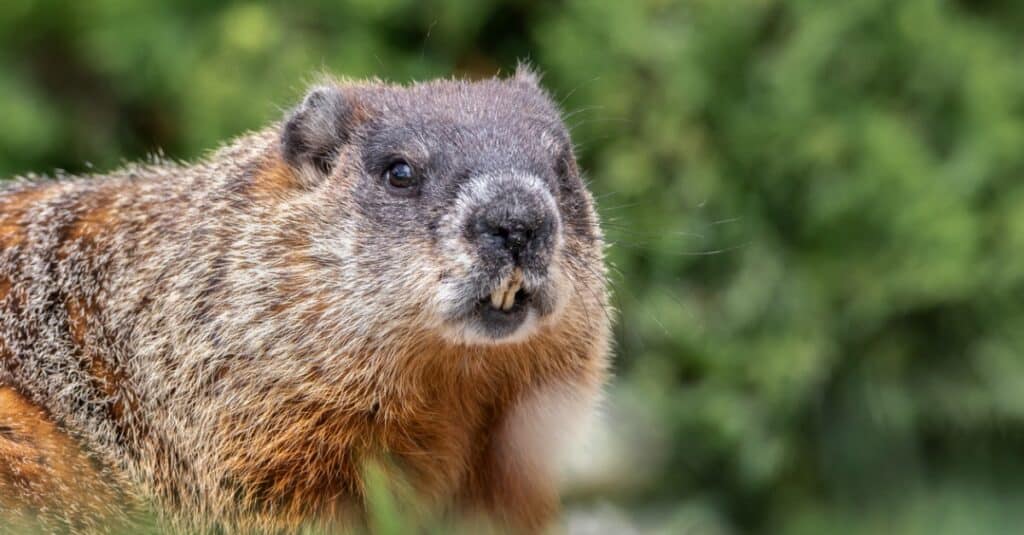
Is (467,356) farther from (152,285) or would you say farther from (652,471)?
(652,471)

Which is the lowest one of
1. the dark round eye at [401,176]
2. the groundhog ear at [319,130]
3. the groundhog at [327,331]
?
the groundhog at [327,331]

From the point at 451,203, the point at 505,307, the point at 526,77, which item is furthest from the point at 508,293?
the point at 526,77

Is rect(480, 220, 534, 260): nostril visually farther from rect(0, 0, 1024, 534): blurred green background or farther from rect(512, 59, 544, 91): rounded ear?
rect(0, 0, 1024, 534): blurred green background

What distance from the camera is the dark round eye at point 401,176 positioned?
3.08 meters

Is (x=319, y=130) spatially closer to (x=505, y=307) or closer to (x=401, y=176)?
(x=401, y=176)

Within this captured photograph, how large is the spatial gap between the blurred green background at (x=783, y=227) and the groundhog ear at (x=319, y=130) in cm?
195

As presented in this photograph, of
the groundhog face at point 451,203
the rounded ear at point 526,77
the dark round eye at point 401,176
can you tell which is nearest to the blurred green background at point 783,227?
the rounded ear at point 526,77

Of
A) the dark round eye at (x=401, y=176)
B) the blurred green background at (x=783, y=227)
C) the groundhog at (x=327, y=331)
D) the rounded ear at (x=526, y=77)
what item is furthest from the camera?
the blurred green background at (x=783, y=227)

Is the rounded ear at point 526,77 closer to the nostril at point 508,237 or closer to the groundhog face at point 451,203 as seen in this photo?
the groundhog face at point 451,203

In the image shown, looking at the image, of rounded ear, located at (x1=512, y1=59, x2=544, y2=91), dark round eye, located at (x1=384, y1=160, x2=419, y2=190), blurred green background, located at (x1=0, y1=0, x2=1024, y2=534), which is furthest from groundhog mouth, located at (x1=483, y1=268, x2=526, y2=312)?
blurred green background, located at (x1=0, y1=0, x2=1024, y2=534)

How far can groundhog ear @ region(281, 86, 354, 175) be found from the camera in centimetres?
328

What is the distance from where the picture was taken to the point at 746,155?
209 inches

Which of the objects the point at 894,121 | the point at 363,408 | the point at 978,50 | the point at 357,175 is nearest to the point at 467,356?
the point at 363,408

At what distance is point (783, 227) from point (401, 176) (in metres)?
2.65
